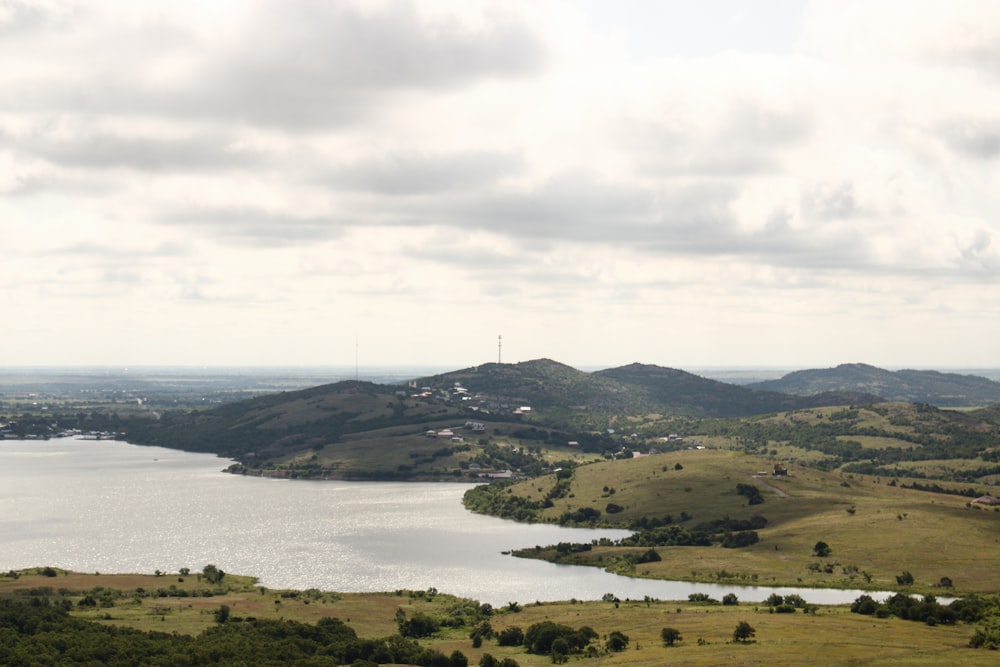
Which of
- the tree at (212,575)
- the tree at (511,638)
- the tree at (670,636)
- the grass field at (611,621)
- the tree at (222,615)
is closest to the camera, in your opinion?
the grass field at (611,621)

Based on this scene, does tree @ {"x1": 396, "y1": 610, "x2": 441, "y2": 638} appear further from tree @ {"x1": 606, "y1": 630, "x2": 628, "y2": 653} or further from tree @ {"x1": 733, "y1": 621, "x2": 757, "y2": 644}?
tree @ {"x1": 733, "y1": 621, "x2": 757, "y2": 644}

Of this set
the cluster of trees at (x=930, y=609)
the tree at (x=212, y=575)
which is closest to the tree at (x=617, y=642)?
the cluster of trees at (x=930, y=609)

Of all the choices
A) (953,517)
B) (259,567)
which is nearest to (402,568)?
(259,567)

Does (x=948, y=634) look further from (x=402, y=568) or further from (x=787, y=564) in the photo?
(x=402, y=568)

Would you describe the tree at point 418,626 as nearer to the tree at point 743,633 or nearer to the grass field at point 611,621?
the grass field at point 611,621

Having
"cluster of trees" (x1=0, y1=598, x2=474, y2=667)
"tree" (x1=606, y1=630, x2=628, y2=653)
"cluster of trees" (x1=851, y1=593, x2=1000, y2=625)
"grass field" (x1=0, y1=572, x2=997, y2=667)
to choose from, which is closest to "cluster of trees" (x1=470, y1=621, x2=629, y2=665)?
"tree" (x1=606, y1=630, x2=628, y2=653)

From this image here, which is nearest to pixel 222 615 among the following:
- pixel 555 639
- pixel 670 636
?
pixel 555 639
